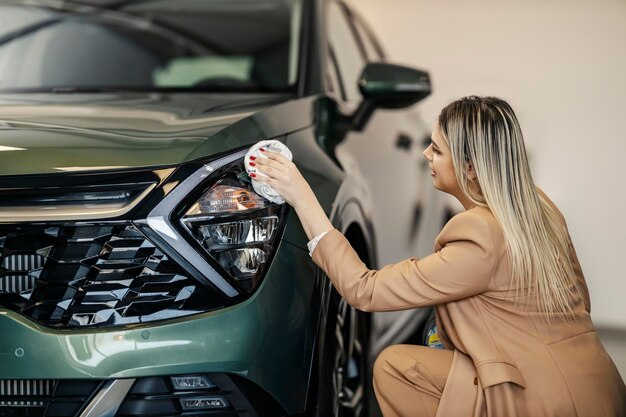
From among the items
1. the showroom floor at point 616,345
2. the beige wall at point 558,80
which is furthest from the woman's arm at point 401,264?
the beige wall at point 558,80

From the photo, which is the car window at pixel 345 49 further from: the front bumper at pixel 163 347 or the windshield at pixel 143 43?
the front bumper at pixel 163 347

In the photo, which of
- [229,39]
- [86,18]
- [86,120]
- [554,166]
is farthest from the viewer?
[554,166]

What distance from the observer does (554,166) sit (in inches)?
185

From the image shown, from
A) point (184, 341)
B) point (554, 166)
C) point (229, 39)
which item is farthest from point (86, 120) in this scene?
point (554, 166)

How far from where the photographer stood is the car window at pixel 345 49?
127 inches

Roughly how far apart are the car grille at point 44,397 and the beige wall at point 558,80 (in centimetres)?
268

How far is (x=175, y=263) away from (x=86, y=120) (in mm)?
485

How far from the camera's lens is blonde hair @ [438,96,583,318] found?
6.83 feet

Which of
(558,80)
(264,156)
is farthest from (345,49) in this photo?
(558,80)

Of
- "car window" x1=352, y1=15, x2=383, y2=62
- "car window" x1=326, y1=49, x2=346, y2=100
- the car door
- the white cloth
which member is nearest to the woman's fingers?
the white cloth

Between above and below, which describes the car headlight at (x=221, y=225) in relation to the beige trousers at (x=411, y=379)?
above

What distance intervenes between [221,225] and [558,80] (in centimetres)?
349

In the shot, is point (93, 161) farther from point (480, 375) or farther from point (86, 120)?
point (480, 375)

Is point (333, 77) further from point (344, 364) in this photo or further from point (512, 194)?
point (512, 194)
